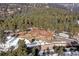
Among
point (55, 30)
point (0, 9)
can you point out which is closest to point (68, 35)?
point (55, 30)

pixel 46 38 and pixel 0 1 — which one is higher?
pixel 0 1

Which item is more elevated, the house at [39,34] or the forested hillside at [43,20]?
the forested hillside at [43,20]

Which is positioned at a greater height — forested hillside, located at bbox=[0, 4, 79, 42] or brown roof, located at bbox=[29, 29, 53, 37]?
forested hillside, located at bbox=[0, 4, 79, 42]

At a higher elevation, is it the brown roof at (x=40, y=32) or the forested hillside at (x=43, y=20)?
the forested hillside at (x=43, y=20)

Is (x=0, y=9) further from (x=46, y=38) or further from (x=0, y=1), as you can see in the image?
(x=46, y=38)

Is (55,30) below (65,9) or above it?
below

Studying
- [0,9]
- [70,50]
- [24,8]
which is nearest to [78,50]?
[70,50]

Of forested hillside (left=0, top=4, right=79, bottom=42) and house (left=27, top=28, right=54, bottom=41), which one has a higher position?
forested hillside (left=0, top=4, right=79, bottom=42)

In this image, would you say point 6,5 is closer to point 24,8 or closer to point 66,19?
point 24,8

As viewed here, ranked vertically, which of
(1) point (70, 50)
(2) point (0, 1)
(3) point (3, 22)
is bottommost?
(1) point (70, 50)
